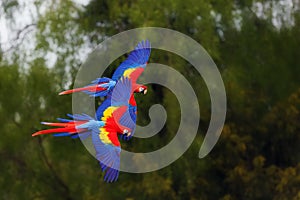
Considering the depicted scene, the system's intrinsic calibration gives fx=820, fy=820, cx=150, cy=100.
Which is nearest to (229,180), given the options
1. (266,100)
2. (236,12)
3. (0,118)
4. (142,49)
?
(266,100)

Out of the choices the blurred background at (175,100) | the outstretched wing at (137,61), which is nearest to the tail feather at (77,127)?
the outstretched wing at (137,61)

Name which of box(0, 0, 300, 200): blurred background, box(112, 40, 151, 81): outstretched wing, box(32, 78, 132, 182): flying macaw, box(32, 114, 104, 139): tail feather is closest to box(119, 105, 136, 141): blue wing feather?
box(32, 78, 132, 182): flying macaw

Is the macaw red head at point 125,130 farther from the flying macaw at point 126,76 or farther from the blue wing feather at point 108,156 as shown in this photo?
the flying macaw at point 126,76

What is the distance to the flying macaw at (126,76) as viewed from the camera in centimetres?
700

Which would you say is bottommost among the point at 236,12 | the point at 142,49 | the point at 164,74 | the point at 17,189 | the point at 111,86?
the point at 17,189

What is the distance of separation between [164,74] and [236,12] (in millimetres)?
2178

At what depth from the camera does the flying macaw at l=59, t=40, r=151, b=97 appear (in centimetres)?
700

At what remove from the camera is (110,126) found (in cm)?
697

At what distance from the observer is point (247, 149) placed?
16484mm

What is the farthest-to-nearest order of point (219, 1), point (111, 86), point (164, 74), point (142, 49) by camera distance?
1. point (219, 1)
2. point (164, 74)
3. point (142, 49)
4. point (111, 86)

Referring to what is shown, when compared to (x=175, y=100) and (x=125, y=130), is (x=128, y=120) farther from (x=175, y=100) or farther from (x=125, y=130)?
(x=175, y=100)

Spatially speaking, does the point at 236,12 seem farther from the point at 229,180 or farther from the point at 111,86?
the point at 111,86

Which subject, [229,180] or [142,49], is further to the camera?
[229,180]

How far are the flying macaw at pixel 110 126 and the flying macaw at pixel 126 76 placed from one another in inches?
3.5
